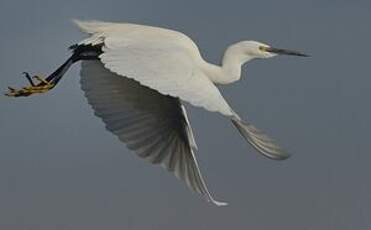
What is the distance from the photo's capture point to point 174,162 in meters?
6.15

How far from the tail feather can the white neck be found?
95cm

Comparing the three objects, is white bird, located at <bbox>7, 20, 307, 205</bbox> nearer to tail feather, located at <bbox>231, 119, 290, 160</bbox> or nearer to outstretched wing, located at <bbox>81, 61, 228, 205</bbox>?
outstretched wing, located at <bbox>81, 61, 228, 205</bbox>

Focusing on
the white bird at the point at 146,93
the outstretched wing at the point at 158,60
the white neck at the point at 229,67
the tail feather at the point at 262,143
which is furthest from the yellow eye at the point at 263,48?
the tail feather at the point at 262,143

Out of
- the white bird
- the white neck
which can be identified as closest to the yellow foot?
the white bird

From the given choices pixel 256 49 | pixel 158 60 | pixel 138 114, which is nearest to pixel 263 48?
pixel 256 49

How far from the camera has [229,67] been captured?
6.22m

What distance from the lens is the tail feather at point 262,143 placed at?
15.6 ft

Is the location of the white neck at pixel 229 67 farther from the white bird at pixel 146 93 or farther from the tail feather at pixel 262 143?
the tail feather at pixel 262 143

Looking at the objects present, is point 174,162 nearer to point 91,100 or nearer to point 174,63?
point 91,100

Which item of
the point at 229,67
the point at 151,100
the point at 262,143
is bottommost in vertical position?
the point at 262,143

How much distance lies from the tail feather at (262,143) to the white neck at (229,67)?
95 centimetres

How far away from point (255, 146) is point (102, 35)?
143 cm

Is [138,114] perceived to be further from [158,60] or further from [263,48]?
[158,60]

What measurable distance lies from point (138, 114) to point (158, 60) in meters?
1.20
